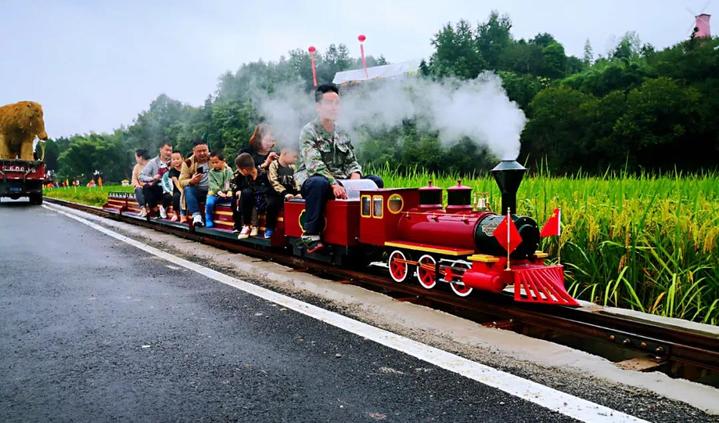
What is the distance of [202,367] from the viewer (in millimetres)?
3631

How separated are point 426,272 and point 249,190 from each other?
4077 mm

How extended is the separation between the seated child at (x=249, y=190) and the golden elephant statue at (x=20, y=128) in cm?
2088

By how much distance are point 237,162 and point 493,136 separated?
4.05 m

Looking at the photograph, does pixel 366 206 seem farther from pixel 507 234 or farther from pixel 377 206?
pixel 507 234

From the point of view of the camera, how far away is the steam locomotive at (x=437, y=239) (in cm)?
480

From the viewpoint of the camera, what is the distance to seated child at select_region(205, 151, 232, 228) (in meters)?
10.4

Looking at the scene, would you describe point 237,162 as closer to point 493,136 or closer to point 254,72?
point 493,136

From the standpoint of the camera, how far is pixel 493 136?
6.75m

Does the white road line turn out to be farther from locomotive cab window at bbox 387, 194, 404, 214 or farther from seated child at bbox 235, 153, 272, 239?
seated child at bbox 235, 153, 272, 239

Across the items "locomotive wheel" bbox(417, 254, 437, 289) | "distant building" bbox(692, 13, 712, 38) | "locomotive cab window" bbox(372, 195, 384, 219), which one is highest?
"distant building" bbox(692, 13, 712, 38)

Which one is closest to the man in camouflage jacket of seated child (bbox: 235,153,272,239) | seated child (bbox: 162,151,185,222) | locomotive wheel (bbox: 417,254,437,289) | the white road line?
the white road line

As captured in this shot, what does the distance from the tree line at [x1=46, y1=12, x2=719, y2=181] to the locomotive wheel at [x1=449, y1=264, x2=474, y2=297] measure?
2.47 m

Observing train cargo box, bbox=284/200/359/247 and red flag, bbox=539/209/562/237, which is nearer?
red flag, bbox=539/209/562/237

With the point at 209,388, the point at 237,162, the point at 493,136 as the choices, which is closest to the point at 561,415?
the point at 209,388
